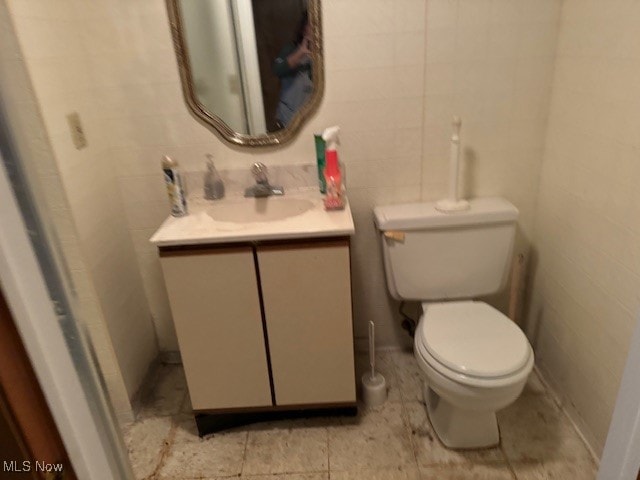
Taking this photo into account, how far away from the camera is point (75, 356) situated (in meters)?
0.51

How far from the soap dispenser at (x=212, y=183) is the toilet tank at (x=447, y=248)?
1.98ft

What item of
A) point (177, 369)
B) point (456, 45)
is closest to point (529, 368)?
point (456, 45)

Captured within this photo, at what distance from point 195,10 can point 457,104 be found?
0.98 meters

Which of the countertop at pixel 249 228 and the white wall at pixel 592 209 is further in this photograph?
the countertop at pixel 249 228

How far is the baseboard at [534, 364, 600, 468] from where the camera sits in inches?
59.7

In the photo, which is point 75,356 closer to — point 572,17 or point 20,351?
point 20,351

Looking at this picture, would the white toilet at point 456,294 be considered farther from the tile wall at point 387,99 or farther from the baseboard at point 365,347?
the baseboard at point 365,347

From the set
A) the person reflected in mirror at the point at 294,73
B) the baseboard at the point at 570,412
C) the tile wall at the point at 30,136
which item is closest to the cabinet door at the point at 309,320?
the person reflected in mirror at the point at 294,73

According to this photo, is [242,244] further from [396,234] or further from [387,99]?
[387,99]

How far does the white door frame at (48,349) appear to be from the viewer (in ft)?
1.42

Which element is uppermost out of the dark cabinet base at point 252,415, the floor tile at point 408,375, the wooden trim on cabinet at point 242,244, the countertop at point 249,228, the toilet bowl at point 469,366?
the countertop at point 249,228

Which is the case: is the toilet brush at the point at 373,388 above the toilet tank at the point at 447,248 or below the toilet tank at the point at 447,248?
below

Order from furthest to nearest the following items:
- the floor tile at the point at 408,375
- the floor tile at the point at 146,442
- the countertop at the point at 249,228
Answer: the floor tile at the point at 408,375
the floor tile at the point at 146,442
the countertop at the point at 249,228

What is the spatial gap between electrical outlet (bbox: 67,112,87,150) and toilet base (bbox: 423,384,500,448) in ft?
4.99
